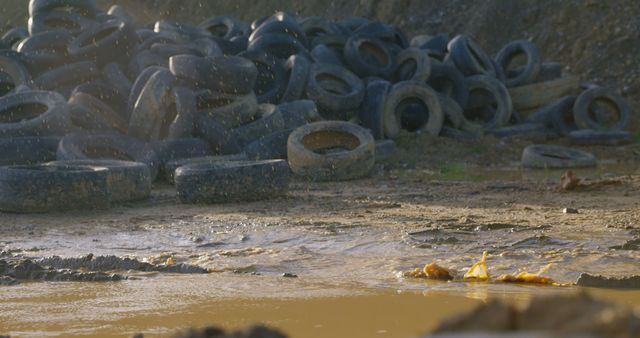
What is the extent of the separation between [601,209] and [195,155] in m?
5.55

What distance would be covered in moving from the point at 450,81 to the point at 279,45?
3.25 meters

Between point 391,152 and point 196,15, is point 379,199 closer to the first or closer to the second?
point 391,152

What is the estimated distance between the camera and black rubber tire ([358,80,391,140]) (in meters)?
16.4

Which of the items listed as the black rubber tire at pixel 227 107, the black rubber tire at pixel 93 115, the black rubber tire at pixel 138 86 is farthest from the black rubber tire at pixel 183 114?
the black rubber tire at pixel 93 115

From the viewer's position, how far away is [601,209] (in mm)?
9039

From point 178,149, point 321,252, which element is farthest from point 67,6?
point 321,252

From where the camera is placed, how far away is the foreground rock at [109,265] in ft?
21.1

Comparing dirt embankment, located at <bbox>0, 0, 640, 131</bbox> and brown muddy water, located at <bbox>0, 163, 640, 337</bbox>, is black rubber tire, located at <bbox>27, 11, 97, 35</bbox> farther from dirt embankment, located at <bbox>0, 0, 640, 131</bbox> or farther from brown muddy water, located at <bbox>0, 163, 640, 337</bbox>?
dirt embankment, located at <bbox>0, 0, 640, 131</bbox>

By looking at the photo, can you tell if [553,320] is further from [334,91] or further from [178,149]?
[334,91]

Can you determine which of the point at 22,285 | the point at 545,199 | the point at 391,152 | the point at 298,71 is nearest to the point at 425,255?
the point at 22,285

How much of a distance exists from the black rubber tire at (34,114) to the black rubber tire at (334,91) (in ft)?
14.2

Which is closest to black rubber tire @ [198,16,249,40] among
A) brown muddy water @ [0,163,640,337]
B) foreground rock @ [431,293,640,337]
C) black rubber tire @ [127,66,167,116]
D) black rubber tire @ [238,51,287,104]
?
black rubber tire @ [238,51,287,104]

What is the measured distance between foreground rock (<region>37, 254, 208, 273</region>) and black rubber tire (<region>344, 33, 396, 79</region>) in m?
12.0

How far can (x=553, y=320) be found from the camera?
169 cm
